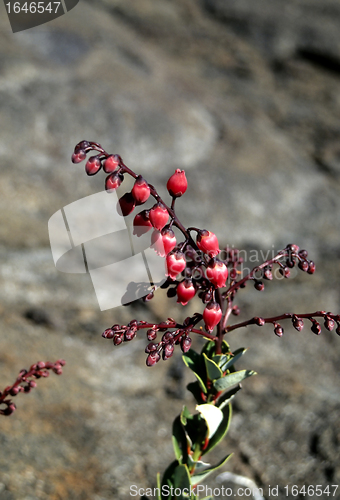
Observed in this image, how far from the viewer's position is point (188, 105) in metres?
3.82

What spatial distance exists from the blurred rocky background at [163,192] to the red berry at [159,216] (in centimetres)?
170

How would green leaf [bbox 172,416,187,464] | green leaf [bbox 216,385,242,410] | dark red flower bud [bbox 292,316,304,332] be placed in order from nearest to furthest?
dark red flower bud [bbox 292,316,304,332]
green leaf [bbox 216,385,242,410]
green leaf [bbox 172,416,187,464]

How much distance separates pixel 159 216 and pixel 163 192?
2448mm

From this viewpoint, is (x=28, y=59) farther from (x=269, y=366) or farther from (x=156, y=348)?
(x=156, y=348)

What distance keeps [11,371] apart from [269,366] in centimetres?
157

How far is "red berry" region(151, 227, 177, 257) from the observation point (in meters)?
0.76

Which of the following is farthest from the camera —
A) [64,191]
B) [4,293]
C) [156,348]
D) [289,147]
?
[289,147]

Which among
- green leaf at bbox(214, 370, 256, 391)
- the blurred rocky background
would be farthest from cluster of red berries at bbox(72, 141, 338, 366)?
the blurred rocky background

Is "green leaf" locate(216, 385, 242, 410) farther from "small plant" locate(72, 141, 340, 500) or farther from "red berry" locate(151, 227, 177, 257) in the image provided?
"red berry" locate(151, 227, 177, 257)

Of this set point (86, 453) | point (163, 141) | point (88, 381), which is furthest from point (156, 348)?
point (163, 141)

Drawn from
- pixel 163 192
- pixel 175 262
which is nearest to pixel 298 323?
pixel 175 262

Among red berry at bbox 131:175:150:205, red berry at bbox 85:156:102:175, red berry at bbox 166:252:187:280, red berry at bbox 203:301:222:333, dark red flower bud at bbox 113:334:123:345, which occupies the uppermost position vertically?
red berry at bbox 85:156:102:175

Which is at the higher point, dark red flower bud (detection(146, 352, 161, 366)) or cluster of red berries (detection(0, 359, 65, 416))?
dark red flower bud (detection(146, 352, 161, 366))

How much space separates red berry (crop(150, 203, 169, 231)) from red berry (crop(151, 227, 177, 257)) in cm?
3
